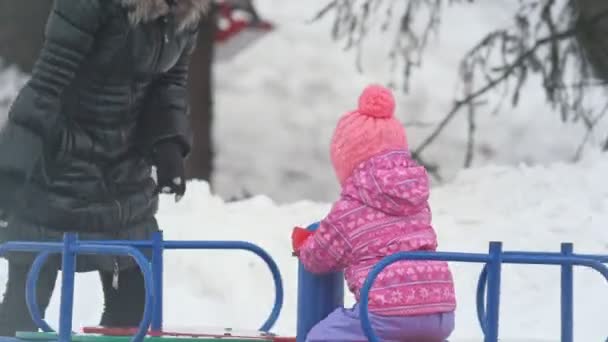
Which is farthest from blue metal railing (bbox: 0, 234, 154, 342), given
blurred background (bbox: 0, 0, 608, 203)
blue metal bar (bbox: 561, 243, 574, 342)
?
blurred background (bbox: 0, 0, 608, 203)

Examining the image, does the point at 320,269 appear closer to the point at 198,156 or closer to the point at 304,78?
the point at 198,156

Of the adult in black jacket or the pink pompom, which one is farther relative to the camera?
the adult in black jacket

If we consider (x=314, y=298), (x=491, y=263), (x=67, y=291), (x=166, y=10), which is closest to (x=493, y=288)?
(x=491, y=263)

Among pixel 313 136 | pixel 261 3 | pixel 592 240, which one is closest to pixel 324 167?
pixel 313 136

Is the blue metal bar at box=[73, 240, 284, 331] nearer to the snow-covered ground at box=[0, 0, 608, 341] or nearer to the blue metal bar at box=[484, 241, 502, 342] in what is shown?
the blue metal bar at box=[484, 241, 502, 342]

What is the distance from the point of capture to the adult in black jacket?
5.59 metres

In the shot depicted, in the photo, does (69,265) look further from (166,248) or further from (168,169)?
(168,169)

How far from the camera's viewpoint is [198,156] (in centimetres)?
1166

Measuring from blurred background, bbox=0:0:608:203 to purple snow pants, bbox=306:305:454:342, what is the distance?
19.2 ft

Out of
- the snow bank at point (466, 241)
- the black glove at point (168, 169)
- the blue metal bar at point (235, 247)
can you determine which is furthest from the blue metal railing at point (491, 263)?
the snow bank at point (466, 241)

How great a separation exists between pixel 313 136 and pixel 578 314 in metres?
10.1

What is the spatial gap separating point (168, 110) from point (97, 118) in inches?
12.0

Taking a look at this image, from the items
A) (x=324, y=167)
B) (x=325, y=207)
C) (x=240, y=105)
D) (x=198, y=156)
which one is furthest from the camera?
(x=240, y=105)

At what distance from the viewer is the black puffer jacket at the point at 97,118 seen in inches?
219
